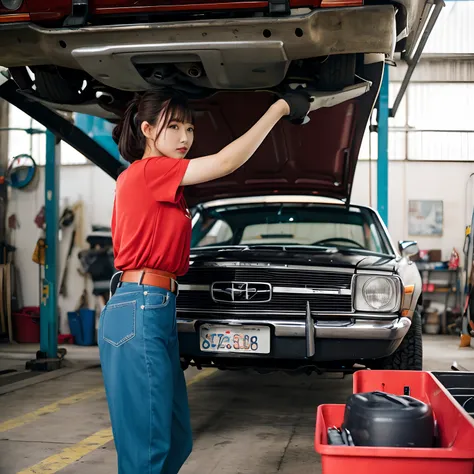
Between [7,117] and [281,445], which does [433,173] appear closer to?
[7,117]

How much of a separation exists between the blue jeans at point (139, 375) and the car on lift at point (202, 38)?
1.20 metres

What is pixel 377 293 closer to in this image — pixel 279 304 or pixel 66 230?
pixel 279 304

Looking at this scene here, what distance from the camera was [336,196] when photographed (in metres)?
5.37

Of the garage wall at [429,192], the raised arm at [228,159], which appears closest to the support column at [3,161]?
the garage wall at [429,192]

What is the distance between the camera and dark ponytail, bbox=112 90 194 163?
2.49m

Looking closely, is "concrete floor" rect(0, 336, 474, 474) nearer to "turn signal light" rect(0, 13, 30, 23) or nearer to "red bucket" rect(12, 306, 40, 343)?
"turn signal light" rect(0, 13, 30, 23)

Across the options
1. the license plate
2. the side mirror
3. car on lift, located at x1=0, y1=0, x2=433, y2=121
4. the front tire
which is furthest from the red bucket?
car on lift, located at x1=0, y1=0, x2=433, y2=121

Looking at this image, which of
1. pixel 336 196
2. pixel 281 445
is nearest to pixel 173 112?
pixel 281 445

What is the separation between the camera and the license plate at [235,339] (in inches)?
144

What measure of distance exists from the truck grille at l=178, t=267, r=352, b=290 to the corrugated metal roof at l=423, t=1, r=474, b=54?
8957 millimetres

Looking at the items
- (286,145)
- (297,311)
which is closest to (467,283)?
(286,145)

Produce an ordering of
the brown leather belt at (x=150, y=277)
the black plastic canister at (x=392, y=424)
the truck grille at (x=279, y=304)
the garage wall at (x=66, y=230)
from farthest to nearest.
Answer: the garage wall at (x=66, y=230), the truck grille at (x=279, y=304), the brown leather belt at (x=150, y=277), the black plastic canister at (x=392, y=424)

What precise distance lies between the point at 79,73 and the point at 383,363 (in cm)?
246

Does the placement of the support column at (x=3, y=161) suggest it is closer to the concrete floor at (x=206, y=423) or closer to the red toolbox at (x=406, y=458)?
the concrete floor at (x=206, y=423)
